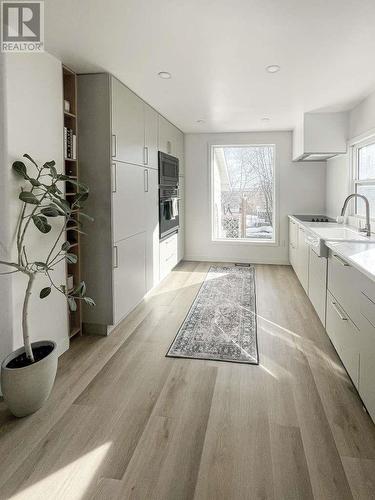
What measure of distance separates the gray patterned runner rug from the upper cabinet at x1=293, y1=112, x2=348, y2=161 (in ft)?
6.56

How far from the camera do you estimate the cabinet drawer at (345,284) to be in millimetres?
2159

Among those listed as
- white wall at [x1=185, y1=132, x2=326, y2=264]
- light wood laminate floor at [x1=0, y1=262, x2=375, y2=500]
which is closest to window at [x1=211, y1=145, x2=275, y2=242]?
white wall at [x1=185, y1=132, x2=326, y2=264]

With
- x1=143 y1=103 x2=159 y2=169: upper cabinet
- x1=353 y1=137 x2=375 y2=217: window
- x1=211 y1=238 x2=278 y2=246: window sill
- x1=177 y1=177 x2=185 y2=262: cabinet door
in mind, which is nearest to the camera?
x1=353 y1=137 x2=375 y2=217: window

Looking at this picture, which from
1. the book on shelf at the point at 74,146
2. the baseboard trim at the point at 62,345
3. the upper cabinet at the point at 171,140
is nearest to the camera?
the baseboard trim at the point at 62,345

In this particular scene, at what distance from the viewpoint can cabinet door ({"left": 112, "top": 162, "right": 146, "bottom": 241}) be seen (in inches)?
127

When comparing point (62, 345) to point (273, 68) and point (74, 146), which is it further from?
point (273, 68)

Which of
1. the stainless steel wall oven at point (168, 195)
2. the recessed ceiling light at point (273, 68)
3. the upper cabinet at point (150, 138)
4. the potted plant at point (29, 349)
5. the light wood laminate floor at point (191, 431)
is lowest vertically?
the light wood laminate floor at point (191, 431)

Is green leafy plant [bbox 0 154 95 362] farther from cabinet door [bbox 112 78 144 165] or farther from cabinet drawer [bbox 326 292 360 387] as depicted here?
cabinet drawer [bbox 326 292 360 387]

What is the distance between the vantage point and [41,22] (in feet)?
7.08

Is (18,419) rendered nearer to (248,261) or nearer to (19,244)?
(19,244)

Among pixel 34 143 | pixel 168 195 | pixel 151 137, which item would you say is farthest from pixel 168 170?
pixel 34 143

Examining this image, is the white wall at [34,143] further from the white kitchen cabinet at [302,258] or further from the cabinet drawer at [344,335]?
the white kitchen cabinet at [302,258]

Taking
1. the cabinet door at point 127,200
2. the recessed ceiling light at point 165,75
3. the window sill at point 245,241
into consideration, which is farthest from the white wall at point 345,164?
the cabinet door at point 127,200

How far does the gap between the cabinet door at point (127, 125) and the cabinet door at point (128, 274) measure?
2.74 ft
